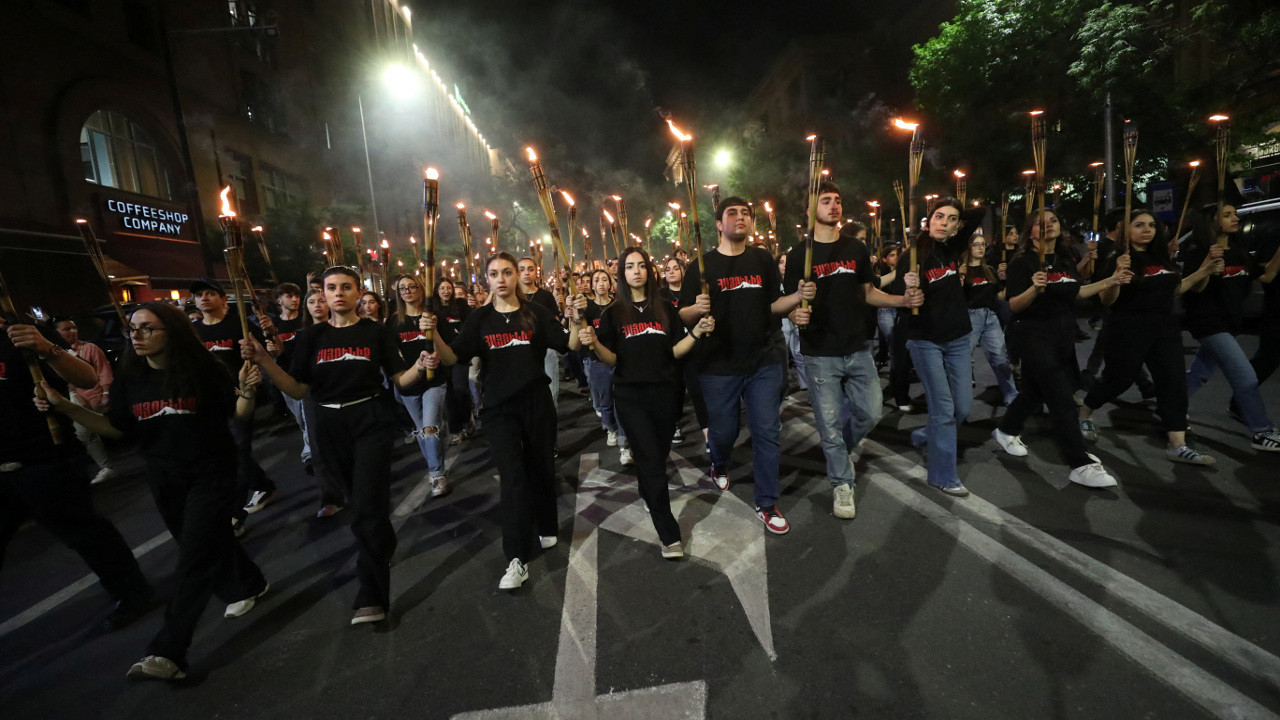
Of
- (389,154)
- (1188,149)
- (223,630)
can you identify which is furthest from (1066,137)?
(389,154)

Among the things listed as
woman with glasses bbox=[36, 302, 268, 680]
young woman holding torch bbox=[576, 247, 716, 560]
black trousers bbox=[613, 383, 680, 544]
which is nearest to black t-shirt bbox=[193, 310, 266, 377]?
woman with glasses bbox=[36, 302, 268, 680]

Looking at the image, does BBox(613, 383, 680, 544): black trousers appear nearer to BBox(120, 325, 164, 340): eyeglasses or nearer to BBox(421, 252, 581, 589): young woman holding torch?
BBox(421, 252, 581, 589): young woman holding torch

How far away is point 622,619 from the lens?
3.16 meters

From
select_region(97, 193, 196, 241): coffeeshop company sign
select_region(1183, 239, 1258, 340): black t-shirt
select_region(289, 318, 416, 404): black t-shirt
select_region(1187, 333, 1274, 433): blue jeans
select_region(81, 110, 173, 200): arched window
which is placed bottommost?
select_region(1187, 333, 1274, 433): blue jeans

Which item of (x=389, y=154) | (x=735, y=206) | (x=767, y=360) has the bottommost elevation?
(x=767, y=360)

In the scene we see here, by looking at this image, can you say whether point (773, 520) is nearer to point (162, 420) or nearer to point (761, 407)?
point (761, 407)

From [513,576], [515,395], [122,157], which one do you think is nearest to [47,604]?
[513,576]

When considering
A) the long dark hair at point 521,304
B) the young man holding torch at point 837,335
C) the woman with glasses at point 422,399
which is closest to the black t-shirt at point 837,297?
the young man holding torch at point 837,335

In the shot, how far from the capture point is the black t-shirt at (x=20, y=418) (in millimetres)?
3412

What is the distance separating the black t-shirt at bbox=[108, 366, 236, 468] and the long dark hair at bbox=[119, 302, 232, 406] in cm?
2

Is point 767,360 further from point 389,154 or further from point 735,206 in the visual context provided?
point 389,154

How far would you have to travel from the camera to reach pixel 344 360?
3.59 metres

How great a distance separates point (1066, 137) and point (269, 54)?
1514 inches

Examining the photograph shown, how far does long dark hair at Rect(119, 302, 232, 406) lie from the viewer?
129 inches
